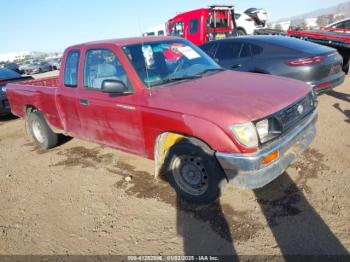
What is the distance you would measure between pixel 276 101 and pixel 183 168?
1251 millimetres

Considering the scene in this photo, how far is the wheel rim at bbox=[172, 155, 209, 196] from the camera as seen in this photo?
3.47 m

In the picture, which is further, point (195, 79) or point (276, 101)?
point (195, 79)

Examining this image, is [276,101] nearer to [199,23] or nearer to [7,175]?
[7,175]

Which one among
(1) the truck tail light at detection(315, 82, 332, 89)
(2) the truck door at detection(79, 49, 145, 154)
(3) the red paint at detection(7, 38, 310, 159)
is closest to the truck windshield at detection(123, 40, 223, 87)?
(3) the red paint at detection(7, 38, 310, 159)

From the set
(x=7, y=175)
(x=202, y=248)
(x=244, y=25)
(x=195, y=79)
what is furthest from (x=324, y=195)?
(x=244, y=25)

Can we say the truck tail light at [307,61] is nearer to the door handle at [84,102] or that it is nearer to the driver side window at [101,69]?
the driver side window at [101,69]

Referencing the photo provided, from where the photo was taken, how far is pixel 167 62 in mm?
4133

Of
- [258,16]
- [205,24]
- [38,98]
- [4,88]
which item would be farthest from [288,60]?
[258,16]

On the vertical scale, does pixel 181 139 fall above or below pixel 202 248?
above

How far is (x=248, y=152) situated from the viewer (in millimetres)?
3008

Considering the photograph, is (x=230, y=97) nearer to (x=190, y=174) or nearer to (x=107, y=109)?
(x=190, y=174)

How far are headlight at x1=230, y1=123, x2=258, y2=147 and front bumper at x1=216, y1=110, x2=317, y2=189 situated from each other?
0.44 ft

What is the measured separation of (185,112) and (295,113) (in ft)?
4.03

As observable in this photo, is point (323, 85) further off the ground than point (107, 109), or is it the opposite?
point (107, 109)
